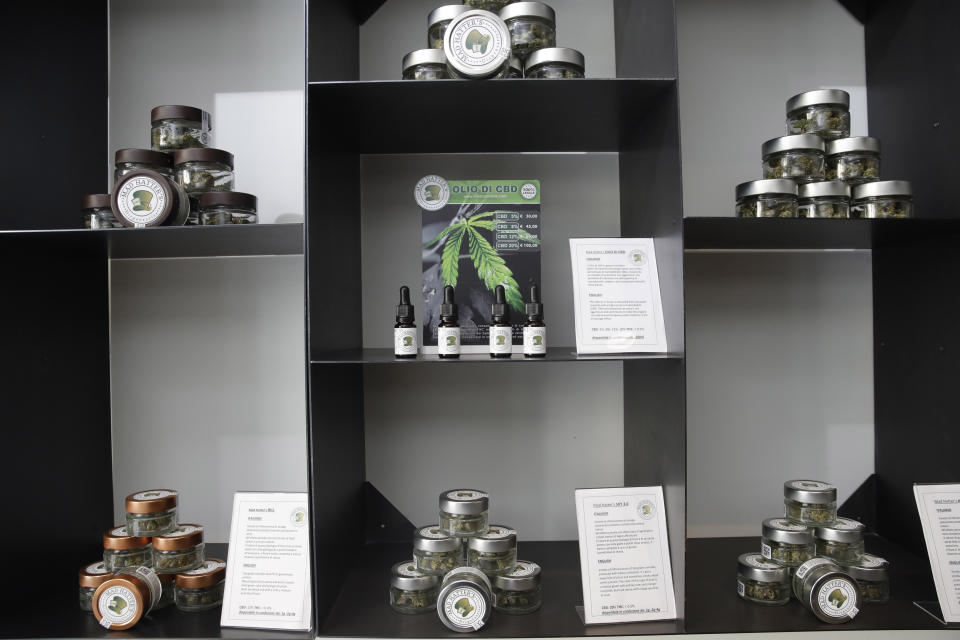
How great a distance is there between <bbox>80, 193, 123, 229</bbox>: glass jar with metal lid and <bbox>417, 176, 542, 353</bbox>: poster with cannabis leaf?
80cm

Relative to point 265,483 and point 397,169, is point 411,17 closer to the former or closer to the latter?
point 397,169

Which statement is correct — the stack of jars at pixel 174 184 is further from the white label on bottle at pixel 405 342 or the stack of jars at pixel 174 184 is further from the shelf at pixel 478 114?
the white label on bottle at pixel 405 342

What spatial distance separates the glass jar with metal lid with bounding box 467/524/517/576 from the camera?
141 cm

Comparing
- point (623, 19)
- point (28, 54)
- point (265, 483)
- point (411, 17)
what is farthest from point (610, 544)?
point (28, 54)

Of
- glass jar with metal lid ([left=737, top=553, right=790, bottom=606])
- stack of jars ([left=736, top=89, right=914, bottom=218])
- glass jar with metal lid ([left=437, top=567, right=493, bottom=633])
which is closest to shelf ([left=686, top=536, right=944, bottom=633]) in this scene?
glass jar with metal lid ([left=737, top=553, right=790, bottom=606])

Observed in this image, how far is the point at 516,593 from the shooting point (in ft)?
4.56

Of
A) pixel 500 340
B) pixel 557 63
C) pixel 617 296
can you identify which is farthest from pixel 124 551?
pixel 557 63

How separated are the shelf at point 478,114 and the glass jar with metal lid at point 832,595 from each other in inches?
45.3

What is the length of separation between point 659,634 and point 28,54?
210cm

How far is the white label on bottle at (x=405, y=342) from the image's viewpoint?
1438mm

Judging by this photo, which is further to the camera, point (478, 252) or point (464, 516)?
point (478, 252)

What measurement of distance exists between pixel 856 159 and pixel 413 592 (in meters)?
1.53

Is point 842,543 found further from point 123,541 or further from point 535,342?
point 123,541

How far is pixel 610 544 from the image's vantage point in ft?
4.50
